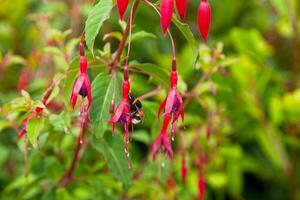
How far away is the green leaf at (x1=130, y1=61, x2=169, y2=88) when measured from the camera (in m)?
1.13

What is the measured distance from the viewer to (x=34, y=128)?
1.06 meters

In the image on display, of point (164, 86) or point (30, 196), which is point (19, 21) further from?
point (164, 86)

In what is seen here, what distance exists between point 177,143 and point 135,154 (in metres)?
0.14

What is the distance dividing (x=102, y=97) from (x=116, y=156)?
0.17m

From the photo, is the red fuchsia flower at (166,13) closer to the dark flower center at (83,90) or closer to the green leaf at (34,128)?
the dark flower center at (83,90)

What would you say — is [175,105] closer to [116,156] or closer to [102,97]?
[102,97]

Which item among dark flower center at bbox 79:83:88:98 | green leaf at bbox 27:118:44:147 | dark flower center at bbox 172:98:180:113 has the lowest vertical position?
green leaf at bbox 27:118:44:147

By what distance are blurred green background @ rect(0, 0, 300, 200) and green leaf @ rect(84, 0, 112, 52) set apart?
0.19 meters

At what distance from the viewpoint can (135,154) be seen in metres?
1.97

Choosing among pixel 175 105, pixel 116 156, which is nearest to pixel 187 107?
pixel 116 156

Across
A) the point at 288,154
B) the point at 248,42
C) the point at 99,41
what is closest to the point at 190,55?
the point at 248,42

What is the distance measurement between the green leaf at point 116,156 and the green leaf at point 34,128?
0.18m

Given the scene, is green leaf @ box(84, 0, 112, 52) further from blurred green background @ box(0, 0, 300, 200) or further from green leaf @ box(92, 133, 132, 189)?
green leaf @ box(92, 133, 132, 189)

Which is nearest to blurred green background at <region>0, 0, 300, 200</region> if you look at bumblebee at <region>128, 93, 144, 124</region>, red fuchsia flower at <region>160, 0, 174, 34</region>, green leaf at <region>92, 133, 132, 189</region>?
green leaf at <region>92, 133, 132, 189</region>
